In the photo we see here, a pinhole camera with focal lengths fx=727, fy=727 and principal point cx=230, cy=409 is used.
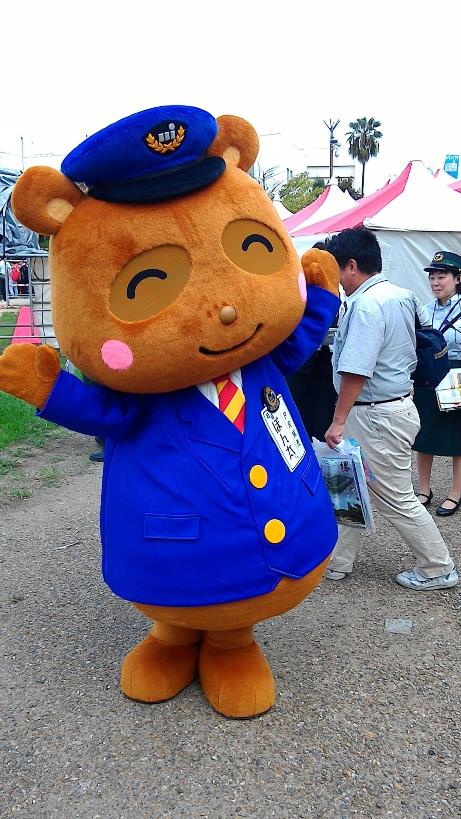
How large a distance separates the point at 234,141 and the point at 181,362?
874 millimetres

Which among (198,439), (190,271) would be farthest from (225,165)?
(198,439)

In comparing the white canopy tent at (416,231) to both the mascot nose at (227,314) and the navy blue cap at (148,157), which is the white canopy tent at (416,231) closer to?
the navy blue cap at (148,157)

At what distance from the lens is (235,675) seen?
108 inches

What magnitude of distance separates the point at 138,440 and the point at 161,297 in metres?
0.53

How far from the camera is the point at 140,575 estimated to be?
249cm

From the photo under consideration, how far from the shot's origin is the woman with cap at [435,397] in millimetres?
4936

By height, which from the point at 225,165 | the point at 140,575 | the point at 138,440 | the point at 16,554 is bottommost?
the point at 16,554

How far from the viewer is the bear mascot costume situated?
234 centimetres

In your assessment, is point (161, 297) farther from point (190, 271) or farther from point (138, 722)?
point (138, 722)

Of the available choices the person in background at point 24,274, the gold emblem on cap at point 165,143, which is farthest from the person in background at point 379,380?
the person in background at point 24,274

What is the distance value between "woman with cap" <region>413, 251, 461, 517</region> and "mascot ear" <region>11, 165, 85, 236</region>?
315 cm

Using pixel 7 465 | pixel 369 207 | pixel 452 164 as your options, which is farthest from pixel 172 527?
pixel 452 164

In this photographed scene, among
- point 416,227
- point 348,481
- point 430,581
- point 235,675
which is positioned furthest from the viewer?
point 416,227

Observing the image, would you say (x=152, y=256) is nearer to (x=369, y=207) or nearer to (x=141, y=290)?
(x=141, y=290)
